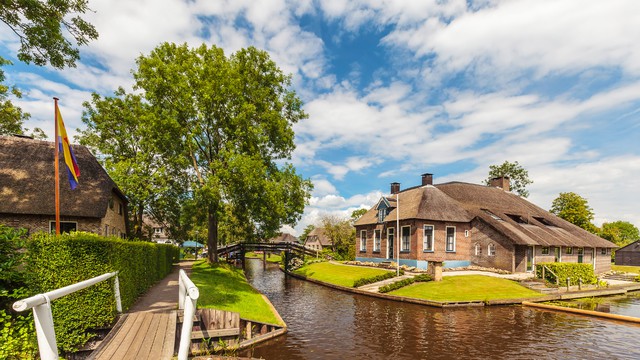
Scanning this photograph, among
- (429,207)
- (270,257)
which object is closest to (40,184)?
(429,207)

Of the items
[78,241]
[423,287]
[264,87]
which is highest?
[264,87]

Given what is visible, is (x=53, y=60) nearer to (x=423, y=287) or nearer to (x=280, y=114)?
(x=280, y=114)

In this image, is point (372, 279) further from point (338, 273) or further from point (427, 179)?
point (427, 179)

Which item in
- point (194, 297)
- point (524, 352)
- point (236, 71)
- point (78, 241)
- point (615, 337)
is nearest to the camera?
point (194, 297)

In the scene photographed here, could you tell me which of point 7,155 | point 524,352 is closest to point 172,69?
point 7,155

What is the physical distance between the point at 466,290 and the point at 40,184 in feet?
91.9

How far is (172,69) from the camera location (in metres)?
24.4

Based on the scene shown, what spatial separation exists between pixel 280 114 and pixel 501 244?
79.2 feet

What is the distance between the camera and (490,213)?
3381cm

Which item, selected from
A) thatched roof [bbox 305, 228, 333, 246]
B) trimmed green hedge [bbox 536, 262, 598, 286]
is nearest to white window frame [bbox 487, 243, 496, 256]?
trimmed green hedge [bbox 536, 262, 598, 286]

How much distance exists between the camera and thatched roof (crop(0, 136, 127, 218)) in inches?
709

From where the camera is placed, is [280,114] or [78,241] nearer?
[78,241]

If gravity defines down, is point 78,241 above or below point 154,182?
below

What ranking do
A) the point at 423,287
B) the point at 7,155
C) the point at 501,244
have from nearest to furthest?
1. the point at 7,155
2. the point at 423,287
3. the point at 501,244
